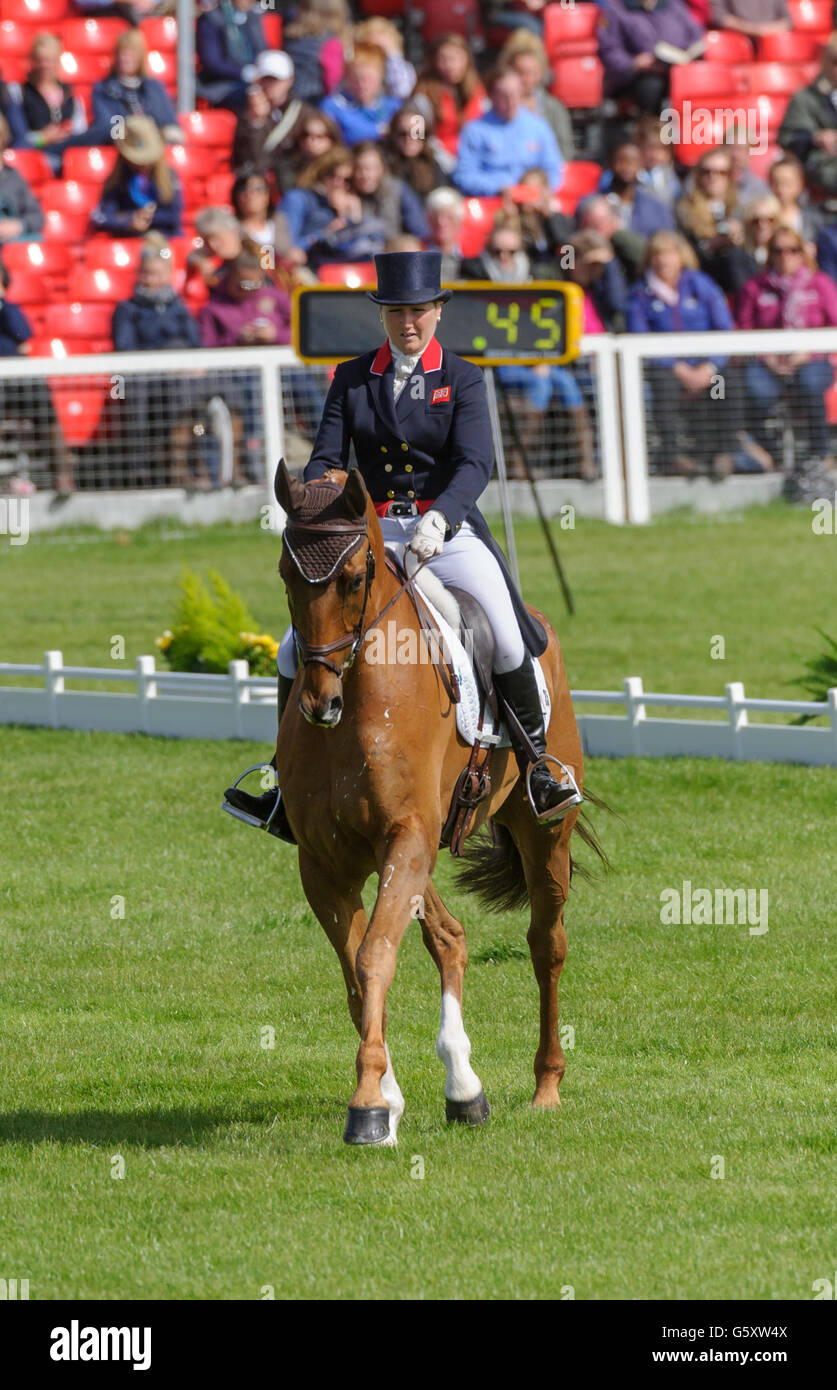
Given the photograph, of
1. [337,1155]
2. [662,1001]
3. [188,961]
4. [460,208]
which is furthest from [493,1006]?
[460,208]

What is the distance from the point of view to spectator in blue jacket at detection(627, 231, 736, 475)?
23984mm

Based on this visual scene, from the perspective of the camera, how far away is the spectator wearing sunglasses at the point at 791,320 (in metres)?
23.9

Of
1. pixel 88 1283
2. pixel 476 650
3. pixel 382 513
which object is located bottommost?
pixel 88 1283

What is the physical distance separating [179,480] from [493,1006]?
14.3 metres

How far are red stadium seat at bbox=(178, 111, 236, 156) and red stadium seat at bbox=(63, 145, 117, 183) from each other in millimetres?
1096

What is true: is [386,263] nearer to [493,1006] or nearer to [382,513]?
[382,513]

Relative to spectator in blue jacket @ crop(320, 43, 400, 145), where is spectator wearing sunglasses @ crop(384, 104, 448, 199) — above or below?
below

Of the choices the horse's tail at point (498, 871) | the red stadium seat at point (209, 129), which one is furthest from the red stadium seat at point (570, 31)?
the horse's tail at point (498, 871)

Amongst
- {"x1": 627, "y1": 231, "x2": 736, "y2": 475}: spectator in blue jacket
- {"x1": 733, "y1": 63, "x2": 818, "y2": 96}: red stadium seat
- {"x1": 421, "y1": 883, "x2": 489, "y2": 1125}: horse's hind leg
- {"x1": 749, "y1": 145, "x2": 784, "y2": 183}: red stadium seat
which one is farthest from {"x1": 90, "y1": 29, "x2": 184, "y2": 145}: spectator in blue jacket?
{"x1": 421, "y1": 883, "x2": 489, "y2": 1125}: horse's hind leg

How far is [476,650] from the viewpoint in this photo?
26.7 feet

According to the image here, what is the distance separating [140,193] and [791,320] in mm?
7914

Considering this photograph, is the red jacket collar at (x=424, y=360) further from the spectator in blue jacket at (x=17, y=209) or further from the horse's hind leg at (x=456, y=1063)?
the spectator in blue jacket at (x=17, y=209)

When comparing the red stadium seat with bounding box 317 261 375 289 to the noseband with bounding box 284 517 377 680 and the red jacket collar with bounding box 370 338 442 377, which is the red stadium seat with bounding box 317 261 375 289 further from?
the noseband with bounding box 284 517 377 680

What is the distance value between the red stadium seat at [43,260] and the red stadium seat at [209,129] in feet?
7.89
